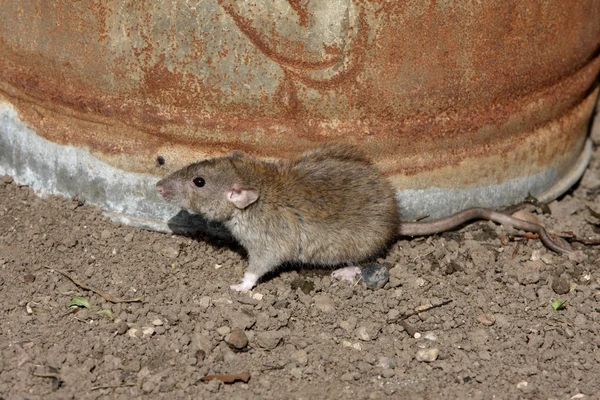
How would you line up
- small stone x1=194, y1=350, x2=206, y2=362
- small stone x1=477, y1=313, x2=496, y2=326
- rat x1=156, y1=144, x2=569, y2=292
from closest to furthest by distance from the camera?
small stone x1=194, y1=350, x2=206, y2=362
small stone x1=477, y1=313, x2=496, y2=326
rat x1=156, y1=144, x2=569, y2=292

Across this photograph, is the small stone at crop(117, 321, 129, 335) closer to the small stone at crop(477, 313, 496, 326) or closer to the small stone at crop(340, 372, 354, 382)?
the small stone at crop(340, 372, 354, 382)

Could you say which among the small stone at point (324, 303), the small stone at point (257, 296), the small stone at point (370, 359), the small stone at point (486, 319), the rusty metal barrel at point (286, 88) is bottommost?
the small stone at point (370, 359)

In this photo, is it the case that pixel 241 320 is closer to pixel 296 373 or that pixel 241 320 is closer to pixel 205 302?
pixel 205 302

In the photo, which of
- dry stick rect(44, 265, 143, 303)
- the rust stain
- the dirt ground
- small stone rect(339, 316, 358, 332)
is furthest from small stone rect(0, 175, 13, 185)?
small stone rect(339, 316, 358, 332)

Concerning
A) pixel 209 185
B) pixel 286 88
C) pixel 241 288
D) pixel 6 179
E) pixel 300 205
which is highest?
pixel 286 88

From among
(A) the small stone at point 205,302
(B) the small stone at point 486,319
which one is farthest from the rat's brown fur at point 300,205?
(B) the small stone at point 486,319

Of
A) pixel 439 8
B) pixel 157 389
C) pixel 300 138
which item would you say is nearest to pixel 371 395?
pixel 157 389

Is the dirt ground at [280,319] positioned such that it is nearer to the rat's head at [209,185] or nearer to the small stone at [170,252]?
the small stone at [170,252]

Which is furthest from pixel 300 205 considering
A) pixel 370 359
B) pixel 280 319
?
pixel 370 359
